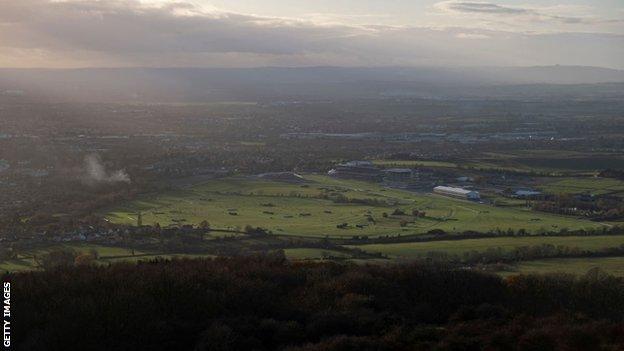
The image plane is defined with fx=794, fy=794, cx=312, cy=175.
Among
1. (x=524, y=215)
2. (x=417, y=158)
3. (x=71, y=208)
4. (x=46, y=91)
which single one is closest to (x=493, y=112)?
(x=417, y=158)

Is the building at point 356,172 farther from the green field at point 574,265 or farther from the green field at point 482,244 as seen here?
the green field at point 574,265

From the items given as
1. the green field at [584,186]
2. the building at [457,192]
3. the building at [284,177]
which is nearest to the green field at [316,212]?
the building at [457,192]

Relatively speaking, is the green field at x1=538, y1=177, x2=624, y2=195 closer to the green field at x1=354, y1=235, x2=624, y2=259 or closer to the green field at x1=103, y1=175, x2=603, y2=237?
the green field at x1=103, y1=175, x2=603, y2=237

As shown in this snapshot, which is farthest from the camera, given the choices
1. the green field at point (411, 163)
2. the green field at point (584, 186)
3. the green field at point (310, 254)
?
the green field at point (411, 163)

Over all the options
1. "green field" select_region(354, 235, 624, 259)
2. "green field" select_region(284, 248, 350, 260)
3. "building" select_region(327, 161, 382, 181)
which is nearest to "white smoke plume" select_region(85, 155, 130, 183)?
"building" select_region(327, 161, 382, 181)

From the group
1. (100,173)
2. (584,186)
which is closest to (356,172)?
(584,186)

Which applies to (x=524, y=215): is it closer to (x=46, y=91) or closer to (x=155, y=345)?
(x=155, y=345)
